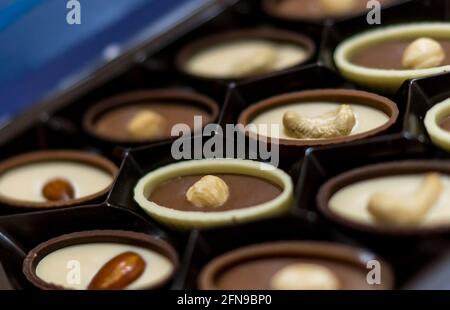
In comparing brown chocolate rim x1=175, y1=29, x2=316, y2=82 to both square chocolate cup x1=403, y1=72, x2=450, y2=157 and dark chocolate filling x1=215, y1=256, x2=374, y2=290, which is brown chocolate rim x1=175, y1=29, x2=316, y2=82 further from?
dark chocolate filling x1=215, y1=256, x2=374, y2=290

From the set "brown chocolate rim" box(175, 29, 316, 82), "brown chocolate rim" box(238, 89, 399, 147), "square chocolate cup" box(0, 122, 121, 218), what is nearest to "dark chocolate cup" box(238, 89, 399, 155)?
"brown chocolate rim" box(238, 89, 399, 147)

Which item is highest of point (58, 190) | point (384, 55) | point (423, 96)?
point (384, 55)

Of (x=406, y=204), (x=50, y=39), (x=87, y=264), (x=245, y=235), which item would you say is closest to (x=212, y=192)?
(x=245, y=235)

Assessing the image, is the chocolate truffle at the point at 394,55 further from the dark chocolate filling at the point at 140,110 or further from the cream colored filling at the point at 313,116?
the dark chocolate filling at the point at 140,110

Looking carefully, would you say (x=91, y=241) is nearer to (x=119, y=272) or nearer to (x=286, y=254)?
(x=119, y=272)

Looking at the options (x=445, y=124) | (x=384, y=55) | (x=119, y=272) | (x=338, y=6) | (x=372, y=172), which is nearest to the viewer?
(x=119, y=272)

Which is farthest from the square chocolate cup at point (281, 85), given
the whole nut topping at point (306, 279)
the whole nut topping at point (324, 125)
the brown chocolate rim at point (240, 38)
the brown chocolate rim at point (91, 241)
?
the whole nut topping at point (306, 279)

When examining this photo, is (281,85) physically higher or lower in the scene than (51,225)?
higher

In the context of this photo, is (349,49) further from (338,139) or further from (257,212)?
(257,212)
